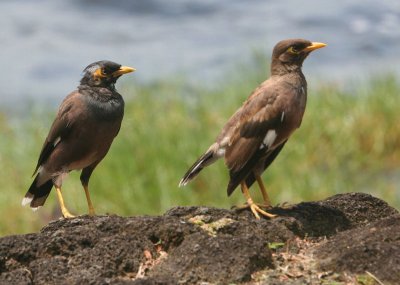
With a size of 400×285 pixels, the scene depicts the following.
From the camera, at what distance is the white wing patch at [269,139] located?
7.84m

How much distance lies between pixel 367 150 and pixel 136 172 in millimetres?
3479

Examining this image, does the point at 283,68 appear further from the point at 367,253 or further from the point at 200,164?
the point at 367,253

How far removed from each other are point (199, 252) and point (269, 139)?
1.98m

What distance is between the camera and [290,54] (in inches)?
330

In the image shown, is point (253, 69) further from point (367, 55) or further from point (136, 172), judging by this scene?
point (367, 55)

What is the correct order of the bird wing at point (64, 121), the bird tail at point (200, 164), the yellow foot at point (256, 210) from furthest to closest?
1. the bird wing at point (64, 121)
2. the bird tail at point (200, 164)
3. the yellow foot at point (256, 210)

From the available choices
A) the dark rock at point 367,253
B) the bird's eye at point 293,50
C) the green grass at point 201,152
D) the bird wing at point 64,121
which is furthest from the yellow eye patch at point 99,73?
the green grass at point 201,152

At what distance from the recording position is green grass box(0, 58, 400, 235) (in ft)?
44.4

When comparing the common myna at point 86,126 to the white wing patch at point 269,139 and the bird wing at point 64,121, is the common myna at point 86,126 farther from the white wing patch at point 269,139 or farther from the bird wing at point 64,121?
the white wing patch at point 269,139

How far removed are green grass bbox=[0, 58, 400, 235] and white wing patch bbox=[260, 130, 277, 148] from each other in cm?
536

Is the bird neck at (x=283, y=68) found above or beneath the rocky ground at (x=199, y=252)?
above

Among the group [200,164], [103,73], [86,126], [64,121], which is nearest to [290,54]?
[200,164]

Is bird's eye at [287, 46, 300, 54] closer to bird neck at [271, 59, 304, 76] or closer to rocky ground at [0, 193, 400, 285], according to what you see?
bird neck at [271, 59, 304, 76]

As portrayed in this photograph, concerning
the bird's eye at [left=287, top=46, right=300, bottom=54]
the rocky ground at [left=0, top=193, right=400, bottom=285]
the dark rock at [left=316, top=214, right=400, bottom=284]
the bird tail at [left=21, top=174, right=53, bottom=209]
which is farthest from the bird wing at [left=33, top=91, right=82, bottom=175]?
the dark rock at [left=316, top=214, right=400, bottom=284]
